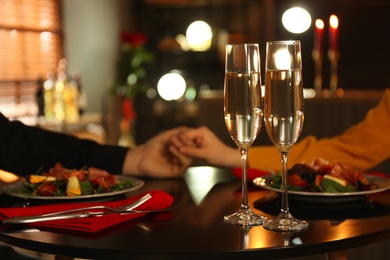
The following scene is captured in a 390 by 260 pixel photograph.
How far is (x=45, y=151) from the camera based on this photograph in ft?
5.43

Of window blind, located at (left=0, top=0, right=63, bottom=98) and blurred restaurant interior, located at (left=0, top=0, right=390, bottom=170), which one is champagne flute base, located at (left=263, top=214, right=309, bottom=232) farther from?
window blind, located at (left=0, top=0, right=63, bottom=98)

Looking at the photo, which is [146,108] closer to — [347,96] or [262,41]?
[262,41]

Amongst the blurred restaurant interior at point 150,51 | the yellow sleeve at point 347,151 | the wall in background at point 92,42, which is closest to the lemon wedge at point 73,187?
the yellow sleeve at point 347,151

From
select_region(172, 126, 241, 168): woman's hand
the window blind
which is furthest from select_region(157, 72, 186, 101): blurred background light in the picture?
select_region(172, 126, 241, 168): woman's hand

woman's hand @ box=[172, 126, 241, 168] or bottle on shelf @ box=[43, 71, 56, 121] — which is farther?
bottle on shelf @ box=[43, 71, 56, 121]

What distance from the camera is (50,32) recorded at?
619 centimetres

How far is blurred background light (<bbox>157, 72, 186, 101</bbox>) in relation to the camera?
722 centimetres

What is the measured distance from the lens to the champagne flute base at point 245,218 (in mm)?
1115

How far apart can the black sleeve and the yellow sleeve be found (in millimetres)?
349

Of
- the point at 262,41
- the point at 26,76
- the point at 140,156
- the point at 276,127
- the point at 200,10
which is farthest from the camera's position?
the point at 200,10

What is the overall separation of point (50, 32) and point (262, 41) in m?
2.04

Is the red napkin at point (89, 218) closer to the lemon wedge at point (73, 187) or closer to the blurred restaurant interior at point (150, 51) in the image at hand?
the lemon wedge at point (73, 187)

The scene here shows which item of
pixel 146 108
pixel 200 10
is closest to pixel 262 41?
pixel 200 10

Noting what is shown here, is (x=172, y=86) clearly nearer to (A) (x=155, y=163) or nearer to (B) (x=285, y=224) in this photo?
(A) (x=155, y=163)
